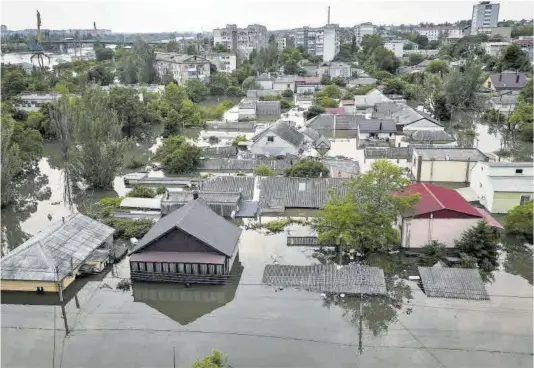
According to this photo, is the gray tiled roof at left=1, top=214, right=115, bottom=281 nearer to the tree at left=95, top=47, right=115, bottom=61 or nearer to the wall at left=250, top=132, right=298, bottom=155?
the wall at left=250, top=132, right=298, bottom=155

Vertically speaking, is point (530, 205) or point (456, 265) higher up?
point (530, 205)

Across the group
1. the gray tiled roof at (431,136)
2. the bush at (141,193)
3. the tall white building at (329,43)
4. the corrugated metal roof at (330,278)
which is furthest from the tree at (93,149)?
the tall white building at (329,43)

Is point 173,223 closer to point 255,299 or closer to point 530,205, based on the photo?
point 255,299

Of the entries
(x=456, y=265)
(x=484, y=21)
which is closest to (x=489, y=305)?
(x=456, y=265)

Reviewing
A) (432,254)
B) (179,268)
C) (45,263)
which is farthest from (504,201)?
(45,263)

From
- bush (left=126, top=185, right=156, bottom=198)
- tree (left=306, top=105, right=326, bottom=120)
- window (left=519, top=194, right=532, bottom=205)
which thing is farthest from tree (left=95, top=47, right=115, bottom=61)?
window (left=519, top=194, right=532, bottom=205)

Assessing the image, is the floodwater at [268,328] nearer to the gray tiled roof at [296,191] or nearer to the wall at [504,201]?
the wall at [504,201]
